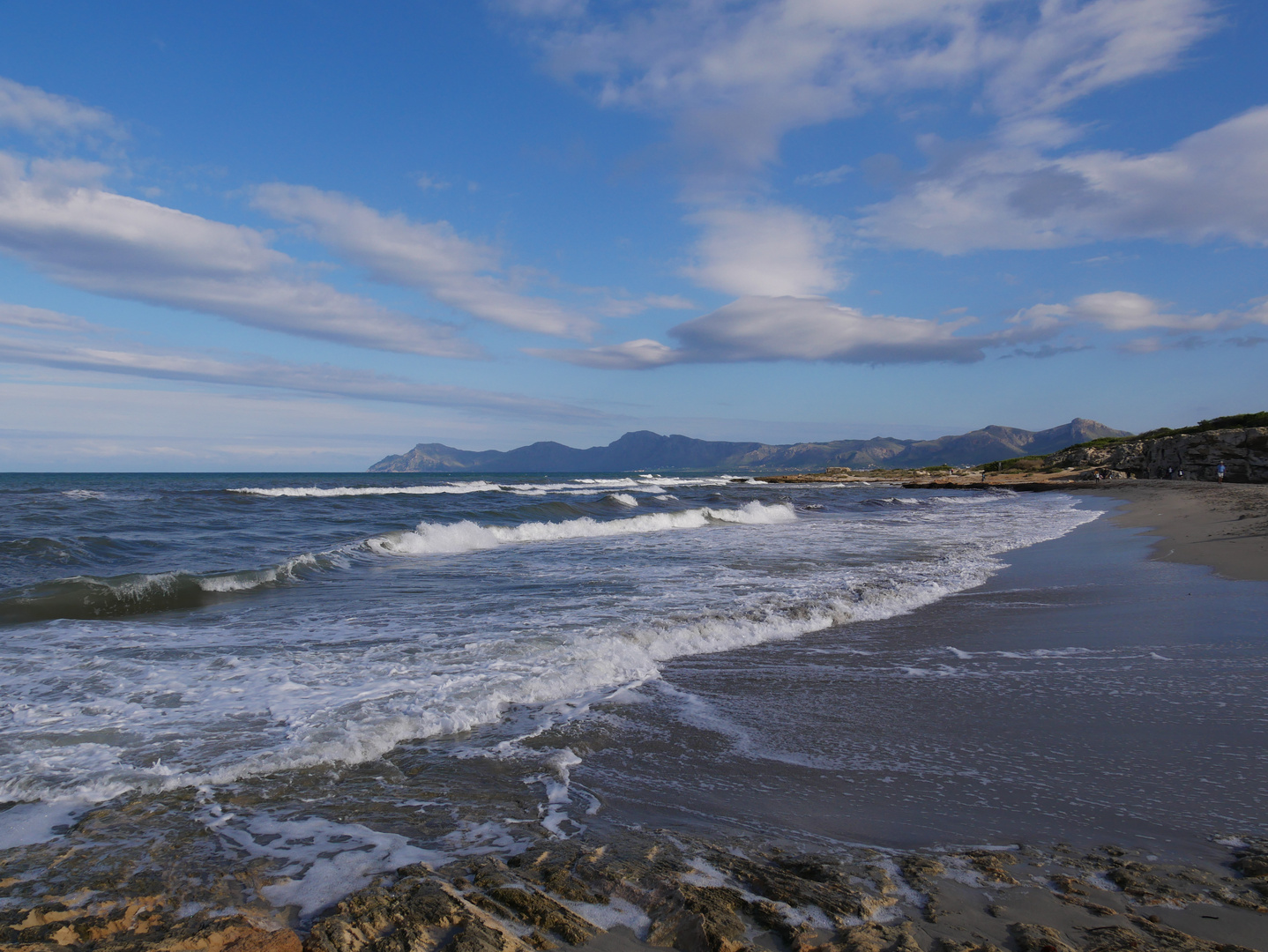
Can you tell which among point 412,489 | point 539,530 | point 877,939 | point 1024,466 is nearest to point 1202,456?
point 1024,466

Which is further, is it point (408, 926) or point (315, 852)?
point (315, 852)

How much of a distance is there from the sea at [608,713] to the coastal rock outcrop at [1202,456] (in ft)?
123

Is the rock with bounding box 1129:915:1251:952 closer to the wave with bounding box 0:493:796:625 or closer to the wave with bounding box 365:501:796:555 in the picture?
the wave with bounding box 0:493:796:625

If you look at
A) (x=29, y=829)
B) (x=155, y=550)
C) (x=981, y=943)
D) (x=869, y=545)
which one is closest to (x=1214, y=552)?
(x=869, y=545)

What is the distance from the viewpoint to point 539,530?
64.2 feet

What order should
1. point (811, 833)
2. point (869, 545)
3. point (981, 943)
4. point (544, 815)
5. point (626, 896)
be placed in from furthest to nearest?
point (869, 545), point (544, 815), point (811, 833), point (626, 896), point (981, 943)

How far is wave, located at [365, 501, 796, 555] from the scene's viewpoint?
16.2 meters

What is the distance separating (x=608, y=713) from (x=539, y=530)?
15004 mm

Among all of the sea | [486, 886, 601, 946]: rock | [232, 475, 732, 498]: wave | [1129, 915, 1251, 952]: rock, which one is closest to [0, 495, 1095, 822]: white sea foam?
the sea

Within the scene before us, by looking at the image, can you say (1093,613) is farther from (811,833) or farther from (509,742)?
(509,742)

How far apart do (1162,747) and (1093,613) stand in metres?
4.33

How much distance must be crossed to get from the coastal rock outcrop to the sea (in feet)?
123

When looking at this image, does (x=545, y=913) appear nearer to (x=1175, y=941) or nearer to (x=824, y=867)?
(x=824, y=867)

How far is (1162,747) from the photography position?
3791mm
